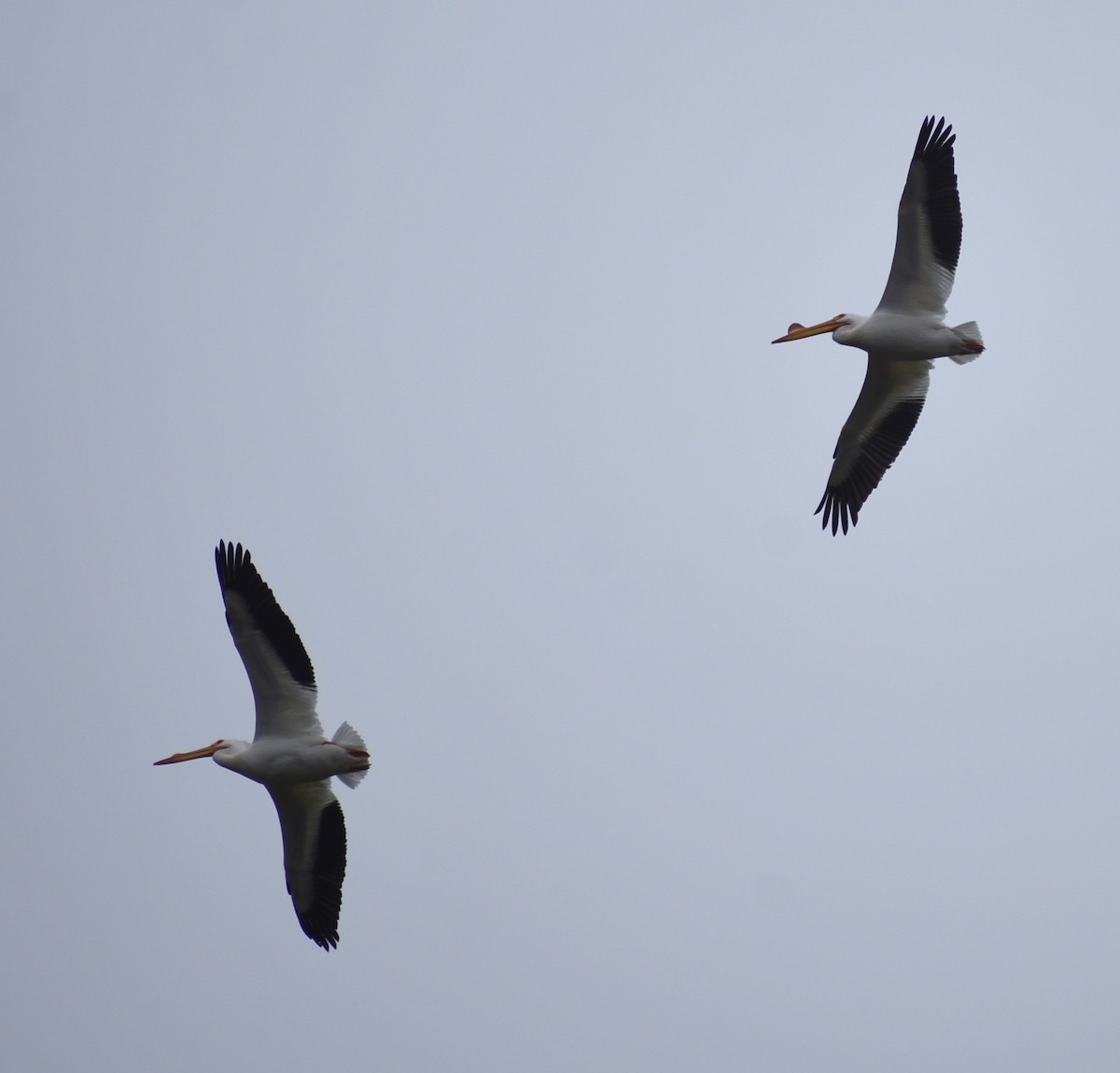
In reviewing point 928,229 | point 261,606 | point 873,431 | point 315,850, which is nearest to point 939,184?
point 928,229

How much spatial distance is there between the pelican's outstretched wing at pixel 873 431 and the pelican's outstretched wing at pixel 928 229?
24.9 inches

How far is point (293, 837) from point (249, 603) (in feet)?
6.19

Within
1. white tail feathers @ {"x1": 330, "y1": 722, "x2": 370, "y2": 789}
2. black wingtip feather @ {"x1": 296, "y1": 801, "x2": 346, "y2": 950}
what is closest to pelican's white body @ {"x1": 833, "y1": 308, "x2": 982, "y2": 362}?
white tail feathers @ {"x1": 330, "y1": 722, "x2": 370, "y2": 789}

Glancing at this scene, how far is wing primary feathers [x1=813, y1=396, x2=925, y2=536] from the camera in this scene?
12594mm

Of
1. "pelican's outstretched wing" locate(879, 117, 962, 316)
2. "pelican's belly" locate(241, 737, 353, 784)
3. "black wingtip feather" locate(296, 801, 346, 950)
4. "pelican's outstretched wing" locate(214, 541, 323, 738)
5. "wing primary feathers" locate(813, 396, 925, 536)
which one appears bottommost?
"black wingtip feather" locate(296, 801, 346, 950)

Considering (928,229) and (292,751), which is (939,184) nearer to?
(928,229)

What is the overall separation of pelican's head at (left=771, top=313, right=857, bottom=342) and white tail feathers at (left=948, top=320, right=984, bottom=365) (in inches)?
35.1

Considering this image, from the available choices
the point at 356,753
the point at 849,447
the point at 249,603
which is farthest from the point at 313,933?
the point at 849,447

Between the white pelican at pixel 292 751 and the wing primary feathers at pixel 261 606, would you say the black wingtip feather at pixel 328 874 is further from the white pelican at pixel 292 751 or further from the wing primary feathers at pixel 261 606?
the wing primary feathers at pixel 261 606

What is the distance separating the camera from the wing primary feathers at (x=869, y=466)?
12594mm

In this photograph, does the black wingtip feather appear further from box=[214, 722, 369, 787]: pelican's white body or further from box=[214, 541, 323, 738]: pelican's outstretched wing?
box=[214, 541, 323, 738]: pelican's outstretched wing

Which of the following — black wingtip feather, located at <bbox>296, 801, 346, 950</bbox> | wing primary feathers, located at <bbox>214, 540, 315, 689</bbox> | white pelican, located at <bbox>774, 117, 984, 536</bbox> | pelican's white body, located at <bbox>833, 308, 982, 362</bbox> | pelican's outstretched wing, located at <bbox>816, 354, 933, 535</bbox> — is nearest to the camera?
wing primary feathers, located at <bbox>214, 540, 315, 689</bbox>

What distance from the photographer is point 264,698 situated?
10672 mm

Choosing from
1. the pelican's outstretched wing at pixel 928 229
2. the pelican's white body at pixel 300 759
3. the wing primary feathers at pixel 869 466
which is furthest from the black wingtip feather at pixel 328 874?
the pelican's outstretched wing at pixel 928 229
